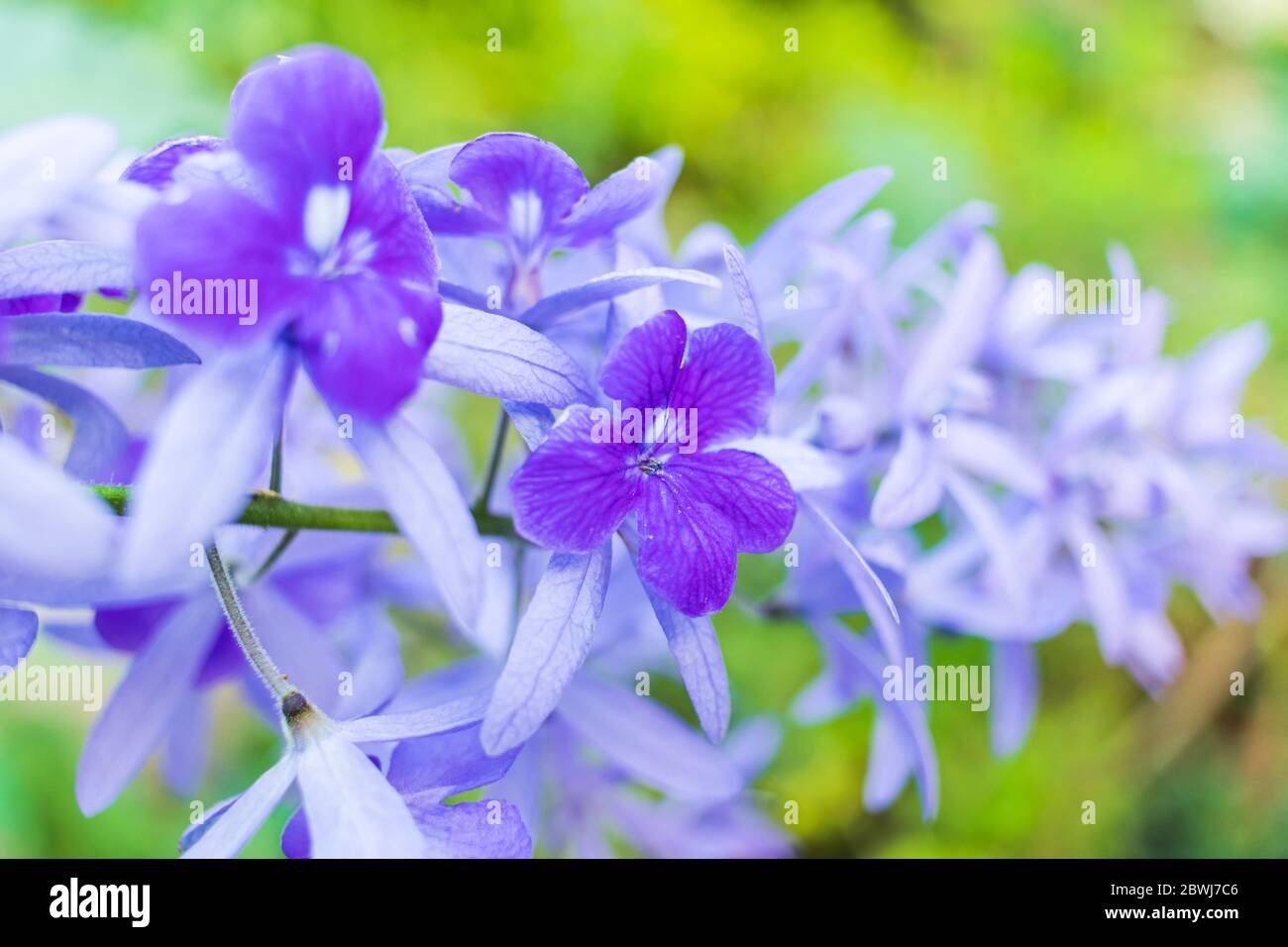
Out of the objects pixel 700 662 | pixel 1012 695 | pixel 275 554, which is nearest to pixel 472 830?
pixel 700 662

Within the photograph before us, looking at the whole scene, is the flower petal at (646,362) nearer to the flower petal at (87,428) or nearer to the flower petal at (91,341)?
the flower petal at (91,341)

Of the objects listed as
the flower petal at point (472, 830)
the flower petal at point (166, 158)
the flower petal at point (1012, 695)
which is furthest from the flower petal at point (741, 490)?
the flower petal at point (1012, 695)

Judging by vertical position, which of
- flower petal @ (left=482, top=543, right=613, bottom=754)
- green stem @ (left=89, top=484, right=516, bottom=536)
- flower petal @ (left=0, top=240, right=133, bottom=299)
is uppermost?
flower petal @ (left=0, top=240, right=133, bottom=299)

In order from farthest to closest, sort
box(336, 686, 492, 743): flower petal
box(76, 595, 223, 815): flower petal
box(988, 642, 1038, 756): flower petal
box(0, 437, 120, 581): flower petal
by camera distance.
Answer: box(988, 642, 1038, 756): flower petal
box(76, 595, 223, 815): flower petal
box(336, 686, 492, 743): flower petal
box(0, 437, 120, 581): flower petal

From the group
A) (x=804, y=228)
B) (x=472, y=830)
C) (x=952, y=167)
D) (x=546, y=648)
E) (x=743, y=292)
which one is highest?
(x=952, y=167)

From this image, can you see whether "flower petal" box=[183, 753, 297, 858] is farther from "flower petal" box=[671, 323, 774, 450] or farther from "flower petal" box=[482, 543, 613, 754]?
"flower petal" box=[671, 323, 774, 450]

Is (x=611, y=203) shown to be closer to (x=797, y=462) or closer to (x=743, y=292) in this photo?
(x=743, y=292)

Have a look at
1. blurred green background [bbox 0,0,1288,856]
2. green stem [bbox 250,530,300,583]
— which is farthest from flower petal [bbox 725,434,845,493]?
blurred green background [bbox 0,0,1288,856]
